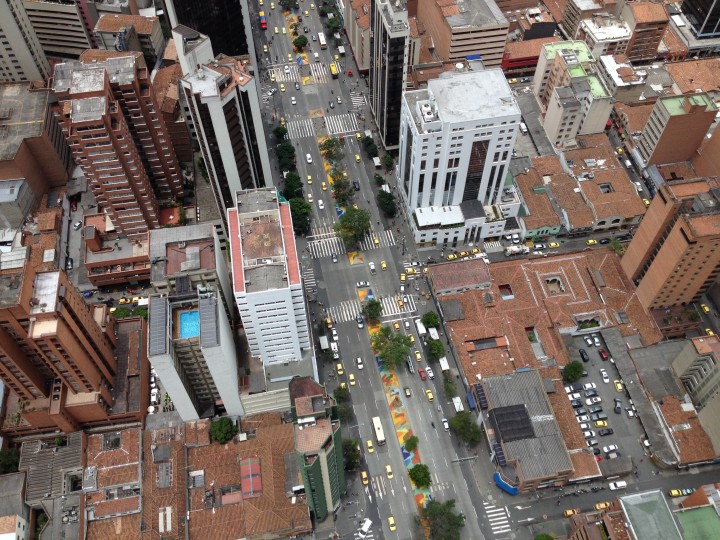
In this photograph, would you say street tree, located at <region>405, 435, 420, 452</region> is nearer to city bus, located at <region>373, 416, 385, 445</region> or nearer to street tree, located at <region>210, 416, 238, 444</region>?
city bus, located at <region>373, 416, 385, 445</region>

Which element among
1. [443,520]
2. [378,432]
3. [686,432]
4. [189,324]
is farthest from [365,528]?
[686,432]

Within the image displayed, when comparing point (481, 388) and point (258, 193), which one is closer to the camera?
point (258, 193)

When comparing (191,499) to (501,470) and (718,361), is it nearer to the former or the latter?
(501,470)

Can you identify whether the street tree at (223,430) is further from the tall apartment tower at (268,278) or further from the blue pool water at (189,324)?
the blue pool water at (189,324)

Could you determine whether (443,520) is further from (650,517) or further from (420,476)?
(650,517)

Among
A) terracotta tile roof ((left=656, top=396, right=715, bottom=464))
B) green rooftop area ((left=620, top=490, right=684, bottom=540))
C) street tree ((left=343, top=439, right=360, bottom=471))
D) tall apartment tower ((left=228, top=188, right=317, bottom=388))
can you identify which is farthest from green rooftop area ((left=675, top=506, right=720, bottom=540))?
tall apartment tower ((left=228, top=188, right=317, bottom=388))

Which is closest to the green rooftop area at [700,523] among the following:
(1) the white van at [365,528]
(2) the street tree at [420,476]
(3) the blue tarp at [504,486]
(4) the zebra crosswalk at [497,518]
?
(3) the blue tarp at [504,486]

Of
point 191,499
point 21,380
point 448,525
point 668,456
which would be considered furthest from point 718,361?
point 21,380
